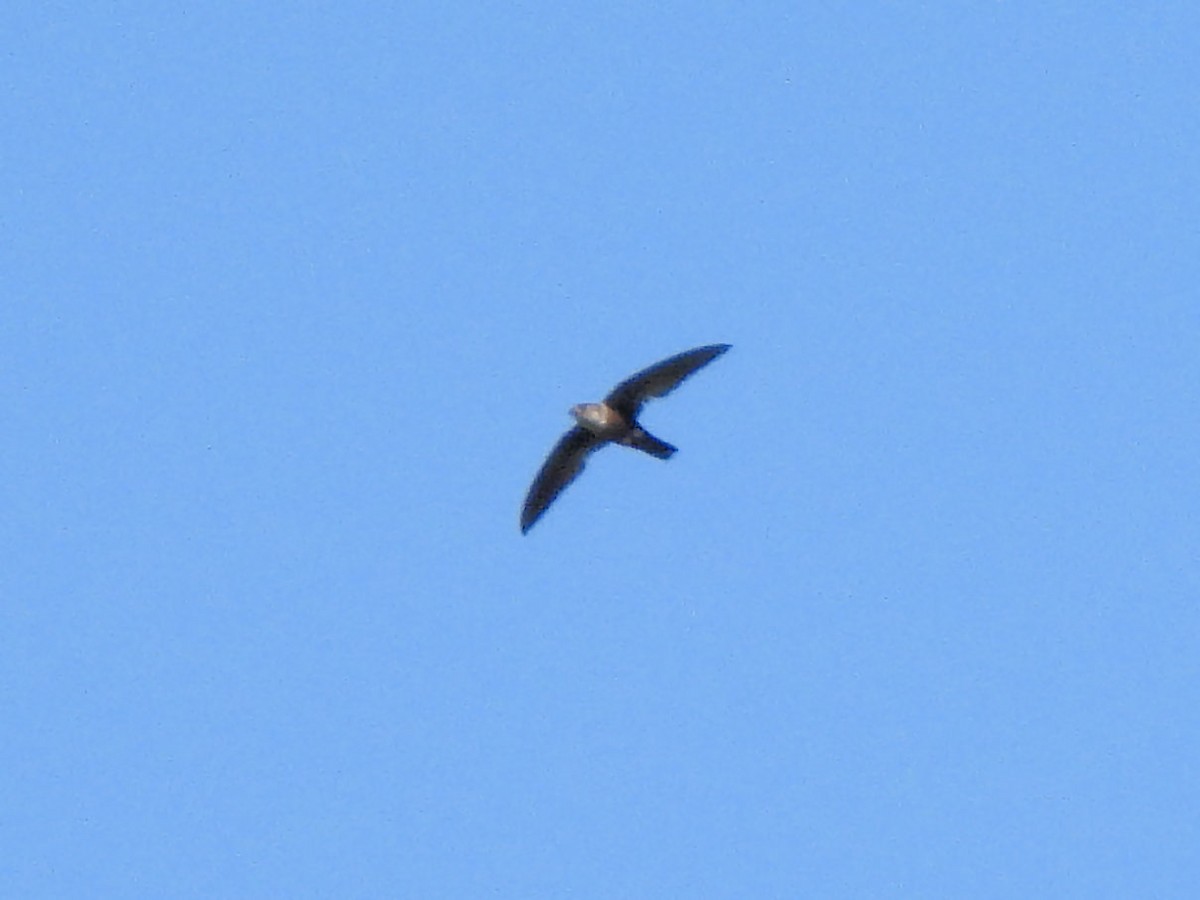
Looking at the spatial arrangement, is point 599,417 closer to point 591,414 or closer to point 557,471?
point 591,414

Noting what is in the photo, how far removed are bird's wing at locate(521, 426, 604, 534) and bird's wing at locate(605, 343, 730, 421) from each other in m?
1.05

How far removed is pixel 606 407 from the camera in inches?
964

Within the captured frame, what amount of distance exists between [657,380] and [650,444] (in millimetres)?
569

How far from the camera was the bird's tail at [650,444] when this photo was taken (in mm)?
24453

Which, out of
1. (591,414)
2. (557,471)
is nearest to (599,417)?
(591,414)

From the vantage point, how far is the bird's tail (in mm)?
24453

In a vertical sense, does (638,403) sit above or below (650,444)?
above

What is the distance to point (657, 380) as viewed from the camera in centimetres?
2441

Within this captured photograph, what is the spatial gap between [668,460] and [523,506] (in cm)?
201

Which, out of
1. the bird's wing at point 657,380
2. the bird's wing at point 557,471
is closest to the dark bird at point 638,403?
the bird's wing at point 657,380

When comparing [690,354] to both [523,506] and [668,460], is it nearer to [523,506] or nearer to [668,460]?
[668,460]

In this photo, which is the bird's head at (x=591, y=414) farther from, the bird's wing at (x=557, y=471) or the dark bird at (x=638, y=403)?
the bird's wing at (x=557, y=471)

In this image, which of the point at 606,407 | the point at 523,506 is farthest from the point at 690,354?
the point at 523,506

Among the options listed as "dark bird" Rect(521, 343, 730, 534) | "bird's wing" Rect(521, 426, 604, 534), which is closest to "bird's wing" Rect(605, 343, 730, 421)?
"dark bird" Rect(521, 343, 730, 534)
